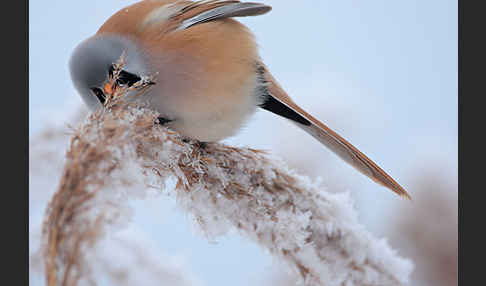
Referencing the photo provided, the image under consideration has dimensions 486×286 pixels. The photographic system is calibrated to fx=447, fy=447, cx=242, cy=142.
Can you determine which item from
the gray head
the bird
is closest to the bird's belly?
the bird

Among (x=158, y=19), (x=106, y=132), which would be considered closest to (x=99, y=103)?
(x=158, y=19)

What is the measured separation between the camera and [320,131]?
1.57 meters

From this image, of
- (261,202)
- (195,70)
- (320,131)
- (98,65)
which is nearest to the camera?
(261,202)

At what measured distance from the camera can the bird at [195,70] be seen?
1299 mm

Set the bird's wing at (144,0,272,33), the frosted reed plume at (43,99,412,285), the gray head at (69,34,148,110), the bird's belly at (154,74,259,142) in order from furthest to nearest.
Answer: the bird's wing at (144,0,272,33), the bird's belly at (154,74,259,142), the gray head at (69,34,148,110), the frosted reed plume at (43,99,412,285)

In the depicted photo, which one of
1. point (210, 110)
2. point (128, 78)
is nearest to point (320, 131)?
point (210, 110)

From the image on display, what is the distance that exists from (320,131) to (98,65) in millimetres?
768

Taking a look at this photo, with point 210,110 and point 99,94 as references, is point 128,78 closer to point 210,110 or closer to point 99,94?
point 99,94

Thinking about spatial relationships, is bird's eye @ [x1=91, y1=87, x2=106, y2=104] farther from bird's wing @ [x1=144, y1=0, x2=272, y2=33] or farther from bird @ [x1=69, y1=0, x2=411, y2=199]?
bird's wing @ [x1=144, y1=0, x2=272, y2=33]

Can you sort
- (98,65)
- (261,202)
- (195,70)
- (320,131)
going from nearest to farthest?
(261,202) → (98,65) → (195,70) → (320,131)

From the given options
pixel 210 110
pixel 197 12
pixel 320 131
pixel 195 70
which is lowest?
pixel 320 131

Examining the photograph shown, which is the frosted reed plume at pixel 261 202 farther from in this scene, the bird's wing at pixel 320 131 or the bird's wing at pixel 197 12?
the bird's wing at pixel 197 12

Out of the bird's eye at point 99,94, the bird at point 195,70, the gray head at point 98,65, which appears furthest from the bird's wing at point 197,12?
the bird's eye at point 99,94

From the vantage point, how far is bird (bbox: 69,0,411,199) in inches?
51.1
